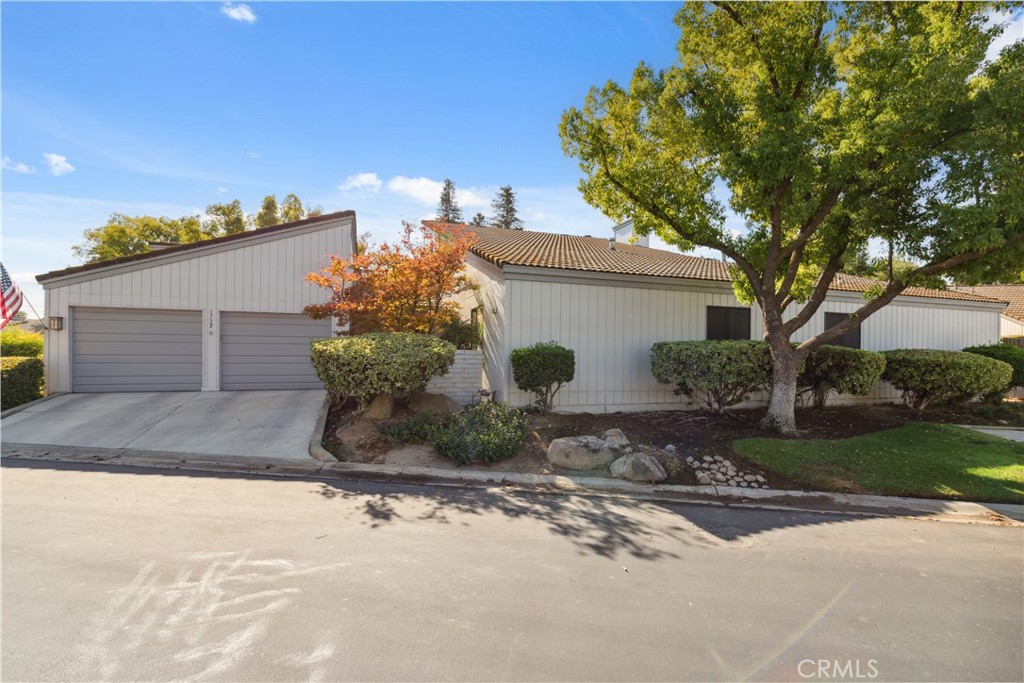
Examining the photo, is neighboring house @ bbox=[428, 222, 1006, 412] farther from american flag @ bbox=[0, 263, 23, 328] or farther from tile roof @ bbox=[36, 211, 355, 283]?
american flag @ bbox=[0, 263, 23, 328]

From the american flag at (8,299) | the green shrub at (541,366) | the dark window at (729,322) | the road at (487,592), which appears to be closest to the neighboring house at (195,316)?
the american flag at (8,299)

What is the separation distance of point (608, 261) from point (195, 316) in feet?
34.4

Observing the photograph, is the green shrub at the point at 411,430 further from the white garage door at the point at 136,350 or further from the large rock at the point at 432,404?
the white garage door at the point at 136,350

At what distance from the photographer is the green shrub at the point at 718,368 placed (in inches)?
363

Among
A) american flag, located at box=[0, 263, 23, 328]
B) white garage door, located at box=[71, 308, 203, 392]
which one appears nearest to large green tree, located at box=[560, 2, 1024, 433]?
white garage door, located at box=[71, 308, 203, 392]

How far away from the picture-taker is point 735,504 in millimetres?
5621

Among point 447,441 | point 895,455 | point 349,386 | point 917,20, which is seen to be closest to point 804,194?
point 917,20

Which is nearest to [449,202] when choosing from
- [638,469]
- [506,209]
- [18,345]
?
[506,209]

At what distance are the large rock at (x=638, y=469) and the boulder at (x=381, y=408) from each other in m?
4.26

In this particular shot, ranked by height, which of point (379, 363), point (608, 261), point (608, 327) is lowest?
point (379, 363)

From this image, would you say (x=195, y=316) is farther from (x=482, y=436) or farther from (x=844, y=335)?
(x=844, y=335)

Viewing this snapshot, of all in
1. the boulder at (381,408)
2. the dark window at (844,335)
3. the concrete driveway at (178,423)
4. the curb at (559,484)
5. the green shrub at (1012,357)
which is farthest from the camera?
the green shrub at (1012,357)

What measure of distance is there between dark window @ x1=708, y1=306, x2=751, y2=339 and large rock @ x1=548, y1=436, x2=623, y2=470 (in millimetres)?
6029

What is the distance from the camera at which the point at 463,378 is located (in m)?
10.7
